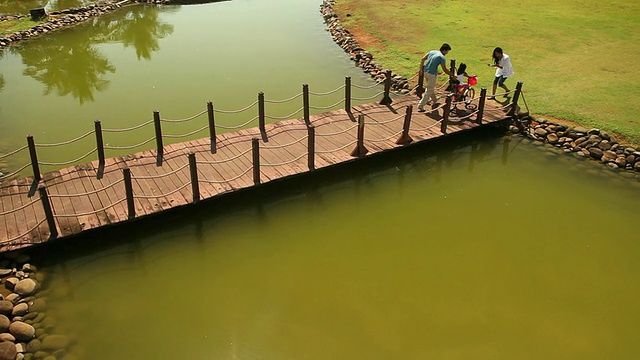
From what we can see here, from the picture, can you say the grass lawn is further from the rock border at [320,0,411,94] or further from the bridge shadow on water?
the bridge shadow on water

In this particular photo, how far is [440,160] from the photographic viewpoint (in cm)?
1286

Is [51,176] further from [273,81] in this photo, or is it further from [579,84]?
[579,84]

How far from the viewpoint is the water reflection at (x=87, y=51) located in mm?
17406

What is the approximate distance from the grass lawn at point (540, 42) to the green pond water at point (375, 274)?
330 centimetres

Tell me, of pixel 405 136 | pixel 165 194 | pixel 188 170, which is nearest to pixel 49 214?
pixel 165 194

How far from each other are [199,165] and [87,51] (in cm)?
1269

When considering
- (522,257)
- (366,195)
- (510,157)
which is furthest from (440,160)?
(522,257)

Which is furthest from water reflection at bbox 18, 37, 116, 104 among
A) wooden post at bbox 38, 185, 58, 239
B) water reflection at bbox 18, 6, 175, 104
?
wooden post at bbox 38, 185, 58, 239

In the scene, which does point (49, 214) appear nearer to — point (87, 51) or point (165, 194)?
point (165, 194)

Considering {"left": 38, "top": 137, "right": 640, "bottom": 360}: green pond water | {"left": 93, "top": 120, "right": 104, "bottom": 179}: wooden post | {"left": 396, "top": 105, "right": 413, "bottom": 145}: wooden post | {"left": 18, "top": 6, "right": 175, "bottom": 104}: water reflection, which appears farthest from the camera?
{"left": 18, "top": 6, "right": 175, "bottom": 104}: water reflection

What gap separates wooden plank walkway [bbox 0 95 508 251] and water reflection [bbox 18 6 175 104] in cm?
647

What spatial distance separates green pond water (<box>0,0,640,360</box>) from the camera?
7.94m

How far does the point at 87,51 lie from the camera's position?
20719 mm

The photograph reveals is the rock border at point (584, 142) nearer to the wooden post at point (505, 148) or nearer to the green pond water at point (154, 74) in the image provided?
the wooden post at point (505, 148)
